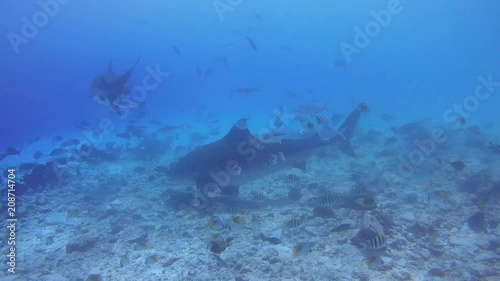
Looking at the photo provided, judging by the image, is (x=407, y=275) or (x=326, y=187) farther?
(x=326, y=187)

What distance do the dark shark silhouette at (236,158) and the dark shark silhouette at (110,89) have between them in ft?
11.4

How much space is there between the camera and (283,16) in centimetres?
14738

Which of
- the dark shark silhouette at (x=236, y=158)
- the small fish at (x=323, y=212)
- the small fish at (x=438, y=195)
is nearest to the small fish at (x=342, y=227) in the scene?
the small fish at (x=323, y=212)

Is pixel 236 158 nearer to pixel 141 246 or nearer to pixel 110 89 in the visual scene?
pixel 141 246

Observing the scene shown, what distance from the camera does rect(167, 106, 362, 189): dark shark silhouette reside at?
10.9m

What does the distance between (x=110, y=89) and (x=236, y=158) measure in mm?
5500

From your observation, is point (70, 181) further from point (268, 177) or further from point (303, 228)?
point (303, 228)

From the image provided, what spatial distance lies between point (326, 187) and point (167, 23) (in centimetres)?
10782

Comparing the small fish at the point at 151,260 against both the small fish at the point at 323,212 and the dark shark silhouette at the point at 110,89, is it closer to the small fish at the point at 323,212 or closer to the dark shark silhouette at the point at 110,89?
the small fish at the point at 323,212

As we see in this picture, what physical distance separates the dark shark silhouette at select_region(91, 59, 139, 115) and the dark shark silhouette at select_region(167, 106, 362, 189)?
137 inches

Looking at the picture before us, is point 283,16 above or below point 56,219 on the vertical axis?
above

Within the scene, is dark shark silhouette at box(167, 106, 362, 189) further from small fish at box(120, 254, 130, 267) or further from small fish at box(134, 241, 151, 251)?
small fish at box(120, 254, 130, 267)

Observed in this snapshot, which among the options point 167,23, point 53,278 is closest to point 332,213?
point 53,278

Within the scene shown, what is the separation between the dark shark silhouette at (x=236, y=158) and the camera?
10852mm
